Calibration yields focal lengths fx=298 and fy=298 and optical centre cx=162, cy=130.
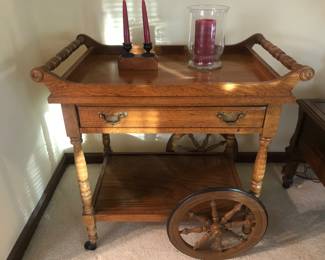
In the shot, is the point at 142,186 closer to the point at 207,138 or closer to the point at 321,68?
the point at 207,138

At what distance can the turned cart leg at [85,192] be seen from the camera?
99cm

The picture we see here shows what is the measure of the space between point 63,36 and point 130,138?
0.60 meters

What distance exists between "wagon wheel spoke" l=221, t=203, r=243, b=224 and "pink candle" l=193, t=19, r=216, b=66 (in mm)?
515

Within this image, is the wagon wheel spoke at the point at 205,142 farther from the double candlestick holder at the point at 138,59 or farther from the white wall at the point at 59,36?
the double candlestick holder at the point at 138,59

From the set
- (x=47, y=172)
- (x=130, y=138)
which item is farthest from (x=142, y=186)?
(x=47, y=172)

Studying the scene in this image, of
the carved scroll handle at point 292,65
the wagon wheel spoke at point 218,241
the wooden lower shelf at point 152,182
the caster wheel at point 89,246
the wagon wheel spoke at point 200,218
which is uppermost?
the carved scroll handle at point 292,65

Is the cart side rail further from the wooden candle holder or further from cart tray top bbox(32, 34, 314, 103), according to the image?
the wooden candle holder

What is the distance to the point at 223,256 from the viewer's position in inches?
44.1

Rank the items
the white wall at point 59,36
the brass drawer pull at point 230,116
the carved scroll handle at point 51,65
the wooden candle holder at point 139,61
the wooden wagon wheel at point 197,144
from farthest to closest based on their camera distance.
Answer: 1. the wooden wagon wheel at point 197,144
2. the white wall at point 59,36
3. the wooden candle holder at point 139,61
4. the brass drawer pull at point 230,116
5. the carved scroll handle at point 51,65

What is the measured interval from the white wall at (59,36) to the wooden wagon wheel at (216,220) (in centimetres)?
64

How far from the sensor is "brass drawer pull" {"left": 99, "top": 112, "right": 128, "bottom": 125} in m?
0.92

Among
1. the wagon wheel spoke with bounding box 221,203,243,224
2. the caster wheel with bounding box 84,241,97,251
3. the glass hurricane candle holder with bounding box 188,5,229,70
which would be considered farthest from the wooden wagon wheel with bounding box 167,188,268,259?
the glass hurricane candle holder with bounding box 188,5,229,70

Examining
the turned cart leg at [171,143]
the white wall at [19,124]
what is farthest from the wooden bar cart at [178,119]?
the white wall at [19,124]

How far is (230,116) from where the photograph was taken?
92 centimetres
